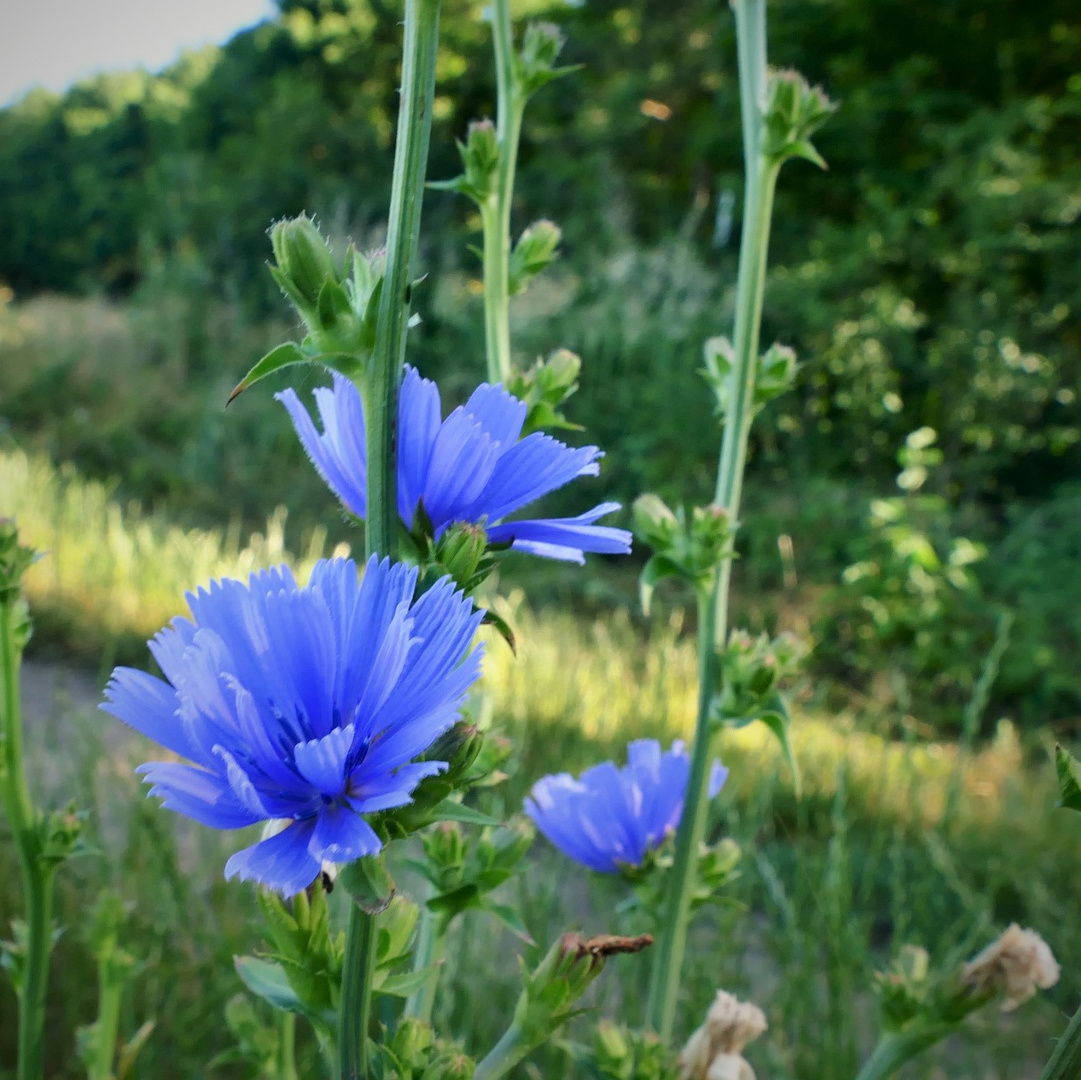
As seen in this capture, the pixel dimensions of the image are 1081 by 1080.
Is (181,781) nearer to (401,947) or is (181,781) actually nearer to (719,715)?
(401,947)

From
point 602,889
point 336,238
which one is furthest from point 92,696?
point 336,238

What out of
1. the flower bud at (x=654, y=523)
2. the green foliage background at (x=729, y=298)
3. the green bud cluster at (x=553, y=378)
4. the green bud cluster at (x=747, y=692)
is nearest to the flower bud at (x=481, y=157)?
the green bud cluster at (x=553, y=378)

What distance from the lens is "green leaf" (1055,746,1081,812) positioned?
45 cm

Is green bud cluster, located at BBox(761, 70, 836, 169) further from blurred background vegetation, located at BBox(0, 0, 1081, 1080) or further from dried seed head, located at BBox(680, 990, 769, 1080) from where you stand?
dried seed head, located at BBox(680, 990, 769, 1080)

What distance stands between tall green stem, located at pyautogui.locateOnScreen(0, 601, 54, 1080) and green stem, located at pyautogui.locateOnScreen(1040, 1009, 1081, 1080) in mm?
683

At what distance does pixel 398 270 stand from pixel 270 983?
343 mm

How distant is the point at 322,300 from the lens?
16.4 inches

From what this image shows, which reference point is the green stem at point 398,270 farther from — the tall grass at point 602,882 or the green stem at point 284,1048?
the green stem at point 284,1048

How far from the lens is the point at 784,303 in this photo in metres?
6.11

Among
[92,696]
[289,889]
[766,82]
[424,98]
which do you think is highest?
[766,82]

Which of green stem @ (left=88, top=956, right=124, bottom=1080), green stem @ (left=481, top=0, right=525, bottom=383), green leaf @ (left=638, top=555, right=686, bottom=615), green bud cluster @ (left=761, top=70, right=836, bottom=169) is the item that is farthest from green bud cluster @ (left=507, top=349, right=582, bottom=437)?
green stem @ (left=88, top=956, right=124, bottom=1080)

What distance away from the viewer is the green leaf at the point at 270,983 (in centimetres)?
47

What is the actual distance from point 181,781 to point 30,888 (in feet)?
1.72

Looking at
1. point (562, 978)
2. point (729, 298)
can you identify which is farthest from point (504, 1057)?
point (729, 298)
